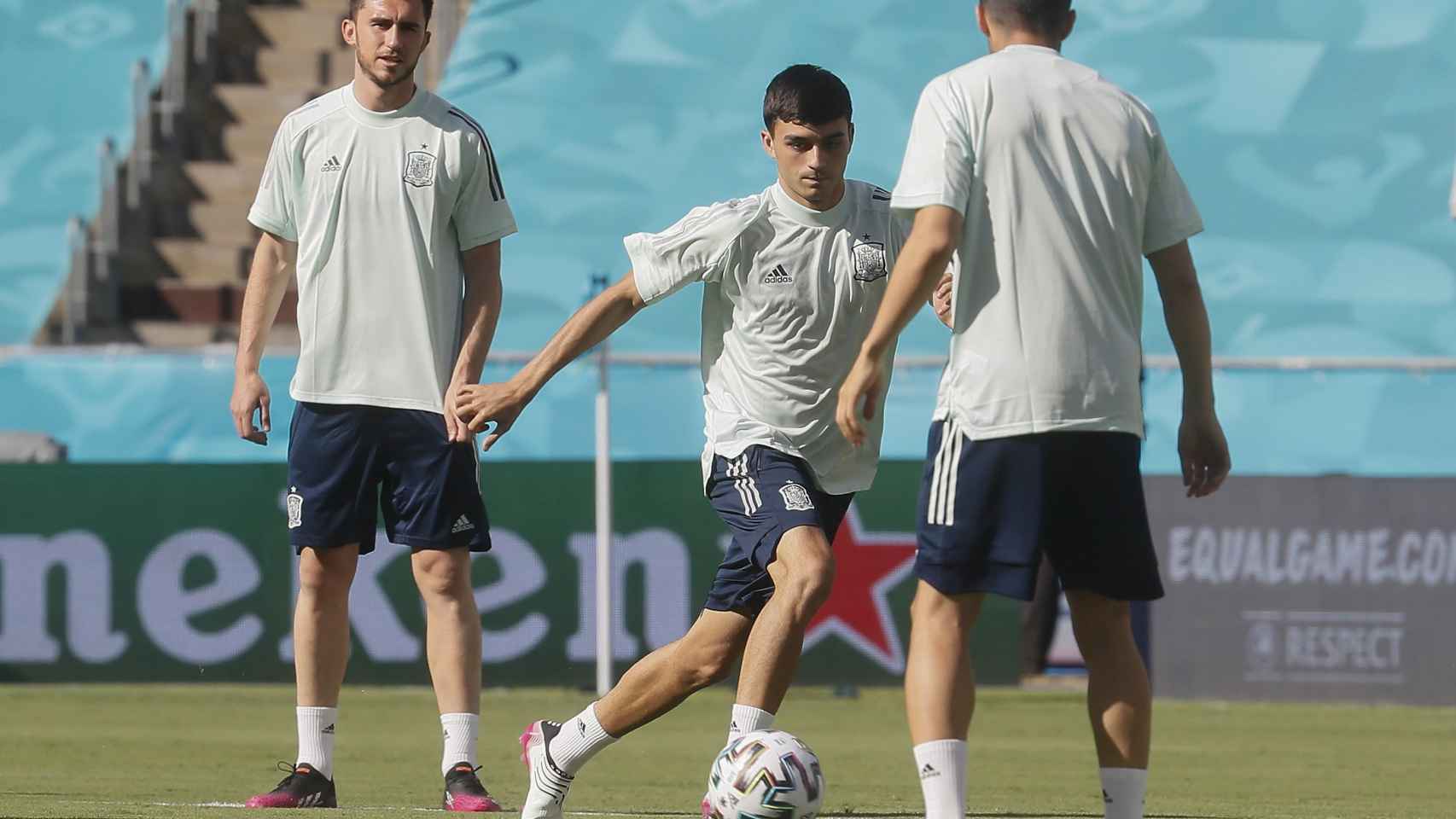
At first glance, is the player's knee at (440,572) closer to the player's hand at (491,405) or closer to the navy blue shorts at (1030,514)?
the player's hand at (491,405)

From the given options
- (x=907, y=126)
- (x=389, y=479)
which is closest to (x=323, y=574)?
(x=389, y=479)

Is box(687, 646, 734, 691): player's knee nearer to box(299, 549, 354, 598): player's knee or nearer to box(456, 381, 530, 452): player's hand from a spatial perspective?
box(456, 381, 530, 452): player's hand

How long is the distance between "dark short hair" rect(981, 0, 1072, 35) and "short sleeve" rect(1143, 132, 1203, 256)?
345mm

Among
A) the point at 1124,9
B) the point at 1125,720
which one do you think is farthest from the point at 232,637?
the point at 1124,9

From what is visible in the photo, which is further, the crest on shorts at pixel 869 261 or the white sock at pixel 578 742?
the crest on shorts at pixel 869 261

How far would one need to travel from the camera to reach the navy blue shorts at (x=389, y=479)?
255 inches

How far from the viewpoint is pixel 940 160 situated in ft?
15.8

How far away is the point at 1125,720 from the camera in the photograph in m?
5.01

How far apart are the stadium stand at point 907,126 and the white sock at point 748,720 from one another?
11.4 meters

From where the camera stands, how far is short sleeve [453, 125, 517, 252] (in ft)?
21.6

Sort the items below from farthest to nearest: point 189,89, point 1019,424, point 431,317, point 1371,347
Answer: point 189,89 → point 1371,347 → point 431,317 → point 1019,424

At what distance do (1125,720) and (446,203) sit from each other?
266 cm

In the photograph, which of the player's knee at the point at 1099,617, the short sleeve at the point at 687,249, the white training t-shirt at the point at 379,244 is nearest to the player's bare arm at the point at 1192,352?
the player's knee at the point at 1099,617

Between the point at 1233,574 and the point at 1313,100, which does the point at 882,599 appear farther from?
the point at 1313,100
